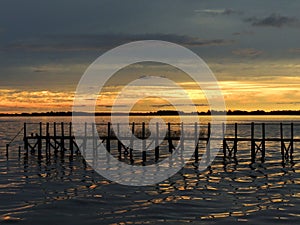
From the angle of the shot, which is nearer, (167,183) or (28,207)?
(28,207)

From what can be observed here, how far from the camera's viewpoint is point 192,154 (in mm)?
51281

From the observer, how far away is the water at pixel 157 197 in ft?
71.6

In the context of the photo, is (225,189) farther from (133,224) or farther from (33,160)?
(33,160)

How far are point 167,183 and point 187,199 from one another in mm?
5702

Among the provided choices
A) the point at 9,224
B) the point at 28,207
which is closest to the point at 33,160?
the point at 28,207

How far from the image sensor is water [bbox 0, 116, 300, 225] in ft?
71.6

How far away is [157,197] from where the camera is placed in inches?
1045

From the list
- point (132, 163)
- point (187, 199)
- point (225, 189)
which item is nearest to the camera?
point (187, 199)

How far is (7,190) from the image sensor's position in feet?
94.7

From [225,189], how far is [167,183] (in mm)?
4264

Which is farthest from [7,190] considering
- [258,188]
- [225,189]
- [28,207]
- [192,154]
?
[192,154]

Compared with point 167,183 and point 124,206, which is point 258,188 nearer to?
point 167,183

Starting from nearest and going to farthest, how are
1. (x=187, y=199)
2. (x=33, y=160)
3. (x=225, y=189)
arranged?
(x=187, y=199) → (x=225, y=189) → (x=33, y=160)

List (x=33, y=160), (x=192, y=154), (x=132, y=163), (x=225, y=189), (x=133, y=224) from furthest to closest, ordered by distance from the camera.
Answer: (x=192, y=154)
(x=33, y=160)
(x=132, y=163)
(x=225, y=189)
(x=133, y=224)
